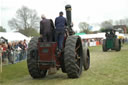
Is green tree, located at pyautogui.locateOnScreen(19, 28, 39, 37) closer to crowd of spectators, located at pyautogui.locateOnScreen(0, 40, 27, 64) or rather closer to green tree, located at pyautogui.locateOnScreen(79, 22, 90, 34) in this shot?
green tree, located at pyautogui.locateOnScreen(79, 22, 90, 34)

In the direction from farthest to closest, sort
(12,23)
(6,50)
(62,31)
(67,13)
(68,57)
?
(12,23)
(6,50)
(67,13)
(62,31)
(68,57)

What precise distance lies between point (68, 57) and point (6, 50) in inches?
291

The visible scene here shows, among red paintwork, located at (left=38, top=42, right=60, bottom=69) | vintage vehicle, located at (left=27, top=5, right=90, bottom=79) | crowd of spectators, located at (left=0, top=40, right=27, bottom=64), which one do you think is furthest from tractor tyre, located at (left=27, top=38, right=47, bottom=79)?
crowd of spectators, located at (left=0, top=40, right=27, bottom=64)

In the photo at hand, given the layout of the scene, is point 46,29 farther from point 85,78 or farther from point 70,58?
point 85,78

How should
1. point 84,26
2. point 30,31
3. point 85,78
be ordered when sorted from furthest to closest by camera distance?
point 84,26 < point 30,31 < point 85,78

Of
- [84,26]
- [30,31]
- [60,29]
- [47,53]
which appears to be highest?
[60,29]

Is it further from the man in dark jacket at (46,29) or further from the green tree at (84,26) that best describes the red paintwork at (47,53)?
the green tree at (84,26)

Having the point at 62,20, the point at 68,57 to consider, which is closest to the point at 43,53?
the point at 68,57

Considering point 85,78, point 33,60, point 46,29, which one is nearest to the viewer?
point 85,78

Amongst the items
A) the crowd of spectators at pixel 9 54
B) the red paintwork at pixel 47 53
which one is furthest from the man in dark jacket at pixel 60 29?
the crowd of spectators at pixel 9 54

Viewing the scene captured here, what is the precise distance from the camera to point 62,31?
7152 mm

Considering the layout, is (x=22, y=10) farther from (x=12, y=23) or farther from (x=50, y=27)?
(x=50, y=27)

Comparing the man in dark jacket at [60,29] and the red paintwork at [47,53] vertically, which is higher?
the man in dark jacket at [60,29]

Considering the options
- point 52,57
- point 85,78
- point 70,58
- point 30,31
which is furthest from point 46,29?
point 30,31
